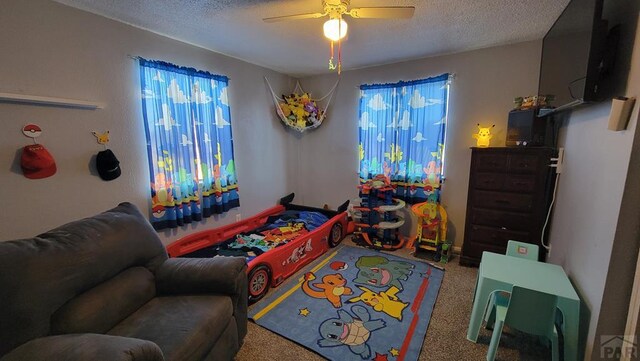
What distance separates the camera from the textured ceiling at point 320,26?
6.05 ft

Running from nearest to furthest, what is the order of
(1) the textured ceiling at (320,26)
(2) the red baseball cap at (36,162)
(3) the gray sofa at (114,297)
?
(3) the gray sofa at (114,297) < (2) the red baseball cap at (36,162) < (1) the textured ceiling at (320,26)

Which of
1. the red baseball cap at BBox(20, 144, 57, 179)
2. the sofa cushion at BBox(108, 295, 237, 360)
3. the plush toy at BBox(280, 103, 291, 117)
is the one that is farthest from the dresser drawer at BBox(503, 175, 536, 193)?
the red baseball cap at BBox(20, 144, 57, 179)

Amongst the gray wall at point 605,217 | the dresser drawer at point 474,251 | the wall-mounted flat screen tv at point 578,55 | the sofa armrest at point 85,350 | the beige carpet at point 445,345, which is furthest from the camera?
the dresser drawer at point 474,251

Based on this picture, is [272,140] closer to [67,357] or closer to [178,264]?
[178,264]

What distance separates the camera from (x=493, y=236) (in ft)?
8.41

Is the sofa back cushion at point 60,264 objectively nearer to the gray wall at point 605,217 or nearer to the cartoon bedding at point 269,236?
the cartoon bedding at point 269,236

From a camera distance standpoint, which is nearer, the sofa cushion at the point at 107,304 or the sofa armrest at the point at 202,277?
the sofa cushion at the point at 107,304

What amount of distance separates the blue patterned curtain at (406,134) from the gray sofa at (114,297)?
2.43 meters

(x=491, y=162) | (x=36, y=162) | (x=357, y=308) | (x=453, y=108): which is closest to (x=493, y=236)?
(x=491, y=162)

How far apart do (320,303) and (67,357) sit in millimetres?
1586

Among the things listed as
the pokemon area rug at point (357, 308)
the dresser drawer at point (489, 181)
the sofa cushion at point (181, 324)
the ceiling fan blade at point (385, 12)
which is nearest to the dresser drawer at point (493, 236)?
the dresser drawer at point (489, 181)

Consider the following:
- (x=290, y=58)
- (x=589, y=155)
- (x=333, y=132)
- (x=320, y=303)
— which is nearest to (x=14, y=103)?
(x=290, y=58)

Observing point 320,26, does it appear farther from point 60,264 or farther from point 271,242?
point 60,264

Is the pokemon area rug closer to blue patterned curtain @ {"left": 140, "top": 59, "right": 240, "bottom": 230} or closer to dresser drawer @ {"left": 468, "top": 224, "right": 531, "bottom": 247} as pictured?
dresser drawer @ {"left": 468, "top": 224, "right": 531, "bottom": 247}
